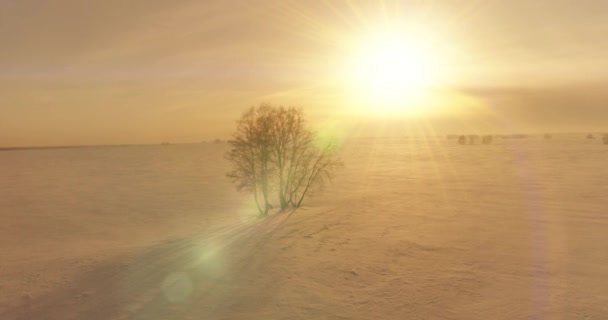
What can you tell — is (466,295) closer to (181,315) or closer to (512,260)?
(512,260)

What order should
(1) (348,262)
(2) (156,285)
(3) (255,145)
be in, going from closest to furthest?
(2) (156,285) < (1) (348,262) < (3) (255,145)

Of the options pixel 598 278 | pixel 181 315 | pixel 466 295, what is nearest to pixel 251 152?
pixel 181 315

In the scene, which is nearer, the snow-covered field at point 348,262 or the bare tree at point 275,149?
the snow-covered field at point 348,262

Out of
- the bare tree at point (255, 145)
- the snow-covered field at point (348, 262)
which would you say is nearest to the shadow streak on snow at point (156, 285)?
the snow-covered field at point (348, 262)

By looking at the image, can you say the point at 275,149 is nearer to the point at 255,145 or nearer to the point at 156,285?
the point at 255,145

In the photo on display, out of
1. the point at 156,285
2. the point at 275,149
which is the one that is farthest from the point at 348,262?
the point at 275,149

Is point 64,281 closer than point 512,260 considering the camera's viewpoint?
No

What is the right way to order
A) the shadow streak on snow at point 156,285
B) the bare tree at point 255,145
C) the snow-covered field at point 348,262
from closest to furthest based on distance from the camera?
the snow-covered field at point 348,262
the shadow streak on snow at point 156,285
the bare tree at point 255,145

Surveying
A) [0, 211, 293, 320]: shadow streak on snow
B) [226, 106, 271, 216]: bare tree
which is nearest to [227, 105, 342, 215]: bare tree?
[226, 106, 271, 216]: bare tree

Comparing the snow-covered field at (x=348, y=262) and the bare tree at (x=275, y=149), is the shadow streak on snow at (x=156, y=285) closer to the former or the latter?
the snow-covered field at (x=348, y=262)

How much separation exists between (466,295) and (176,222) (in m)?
20.5

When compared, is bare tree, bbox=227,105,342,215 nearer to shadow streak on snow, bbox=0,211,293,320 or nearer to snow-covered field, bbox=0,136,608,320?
snow-covered field, bbox=0,136,608,320

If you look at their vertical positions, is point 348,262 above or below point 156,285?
above

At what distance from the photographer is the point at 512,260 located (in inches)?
480
